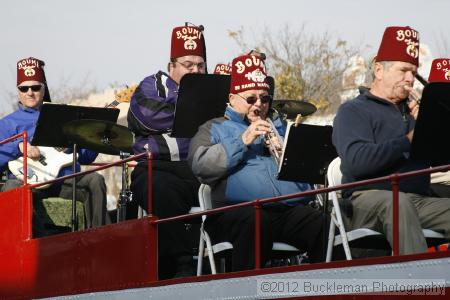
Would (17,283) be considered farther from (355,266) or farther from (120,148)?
(355,266)

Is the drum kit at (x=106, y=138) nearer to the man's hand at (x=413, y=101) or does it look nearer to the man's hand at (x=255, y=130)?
the man's hand at (x=255, y=130)

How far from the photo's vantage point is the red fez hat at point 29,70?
1200cm

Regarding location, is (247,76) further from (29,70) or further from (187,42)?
(29,70)

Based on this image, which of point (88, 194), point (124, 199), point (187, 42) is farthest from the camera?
point (88, 194)

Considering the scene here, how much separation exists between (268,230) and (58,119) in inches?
111

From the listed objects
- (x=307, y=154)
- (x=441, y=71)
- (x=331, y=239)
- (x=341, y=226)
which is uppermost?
(x=441, y=71)

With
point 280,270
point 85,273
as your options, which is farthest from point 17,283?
point 280,270

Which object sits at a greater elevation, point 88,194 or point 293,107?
point 293,107

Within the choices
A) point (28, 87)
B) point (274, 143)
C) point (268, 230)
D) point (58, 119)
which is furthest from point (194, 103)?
point (28, 87)

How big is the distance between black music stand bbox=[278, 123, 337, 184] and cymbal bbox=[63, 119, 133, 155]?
2064 millimetres

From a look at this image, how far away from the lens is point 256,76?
912 centimetres

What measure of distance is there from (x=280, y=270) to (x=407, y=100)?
61.4 inches

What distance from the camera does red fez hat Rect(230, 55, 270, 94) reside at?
908 centimetres

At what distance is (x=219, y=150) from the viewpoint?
8.70 meters
